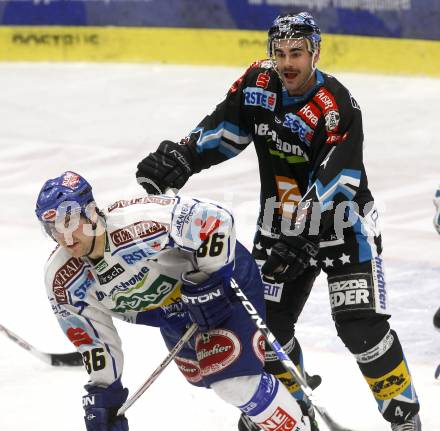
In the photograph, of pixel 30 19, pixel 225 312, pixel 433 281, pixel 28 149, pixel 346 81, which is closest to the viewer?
pixel 225 312

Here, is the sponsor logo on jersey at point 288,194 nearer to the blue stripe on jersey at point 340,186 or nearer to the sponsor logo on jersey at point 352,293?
the blue stripe on jersey at point 340,186

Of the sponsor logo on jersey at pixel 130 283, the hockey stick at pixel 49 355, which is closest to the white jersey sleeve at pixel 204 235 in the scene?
the sponsor logo on jersey at pixel 130 283

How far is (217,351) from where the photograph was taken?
461cm

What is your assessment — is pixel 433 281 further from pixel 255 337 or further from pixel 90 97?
pixel 90 97

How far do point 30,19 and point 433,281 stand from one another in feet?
A: 27.3

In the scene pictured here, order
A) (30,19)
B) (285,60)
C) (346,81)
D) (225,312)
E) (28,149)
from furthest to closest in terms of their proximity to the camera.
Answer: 1. (30,19)
2. (346,81)
3. (28,149)
4. (285,60)
5. (225,312)

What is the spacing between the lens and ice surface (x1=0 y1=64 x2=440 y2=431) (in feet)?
19.5

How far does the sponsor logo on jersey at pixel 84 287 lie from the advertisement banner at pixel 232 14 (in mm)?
8296

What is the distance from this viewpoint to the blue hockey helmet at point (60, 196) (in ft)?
14.4

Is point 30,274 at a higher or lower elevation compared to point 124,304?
lower

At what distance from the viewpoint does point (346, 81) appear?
1270cm

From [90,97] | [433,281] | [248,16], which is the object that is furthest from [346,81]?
[433,281]

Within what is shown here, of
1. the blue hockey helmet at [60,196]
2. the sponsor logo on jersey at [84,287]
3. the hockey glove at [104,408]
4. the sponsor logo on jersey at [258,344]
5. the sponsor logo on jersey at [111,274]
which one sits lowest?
the hockey glove at [104,408]

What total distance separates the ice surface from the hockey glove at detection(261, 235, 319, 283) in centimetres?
99
